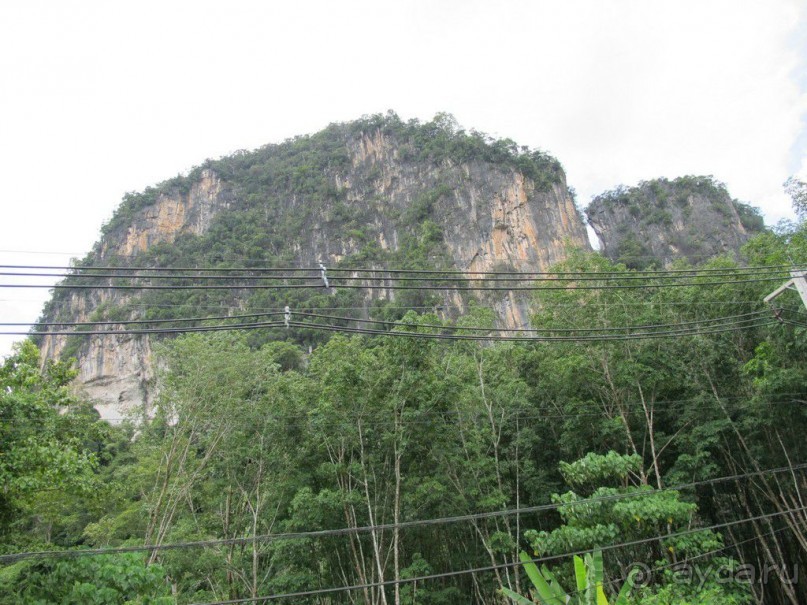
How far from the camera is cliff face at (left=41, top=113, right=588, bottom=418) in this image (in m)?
42.6

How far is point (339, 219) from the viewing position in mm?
58031

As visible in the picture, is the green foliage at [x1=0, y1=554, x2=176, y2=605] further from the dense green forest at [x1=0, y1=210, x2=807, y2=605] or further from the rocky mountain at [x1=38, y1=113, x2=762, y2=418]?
the rocky mountain at [x1=38, y1=113, x2=762, y2=418]

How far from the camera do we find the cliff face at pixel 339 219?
4259 cm

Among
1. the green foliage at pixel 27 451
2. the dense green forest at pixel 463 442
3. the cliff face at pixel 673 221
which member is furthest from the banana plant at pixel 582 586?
Result: the cliff face at pixel 673 221

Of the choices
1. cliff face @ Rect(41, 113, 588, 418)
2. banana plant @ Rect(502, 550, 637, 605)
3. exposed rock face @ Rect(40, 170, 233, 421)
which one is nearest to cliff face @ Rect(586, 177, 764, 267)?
cliff face @ Rect(41, 113, 588, 418)

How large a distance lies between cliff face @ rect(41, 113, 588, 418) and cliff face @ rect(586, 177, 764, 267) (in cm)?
987

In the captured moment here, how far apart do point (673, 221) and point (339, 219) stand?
35550 millimetres

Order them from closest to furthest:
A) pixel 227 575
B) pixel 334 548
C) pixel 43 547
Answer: pixel 43 547 < pixel 227 575 < pixel 334 548

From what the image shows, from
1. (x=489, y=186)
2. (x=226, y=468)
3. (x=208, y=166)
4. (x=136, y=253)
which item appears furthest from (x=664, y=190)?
(x=226, y=468)

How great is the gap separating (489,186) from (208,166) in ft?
108

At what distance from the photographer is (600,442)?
1459 cm

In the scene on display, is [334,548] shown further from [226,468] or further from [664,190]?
[664,190]

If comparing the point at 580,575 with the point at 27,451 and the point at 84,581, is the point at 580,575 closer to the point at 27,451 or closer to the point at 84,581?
the point at 84,581

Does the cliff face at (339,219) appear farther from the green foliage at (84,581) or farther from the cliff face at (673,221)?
the green foliage at (84,581)
